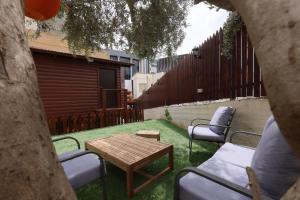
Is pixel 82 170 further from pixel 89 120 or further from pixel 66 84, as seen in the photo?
pixel 66 84

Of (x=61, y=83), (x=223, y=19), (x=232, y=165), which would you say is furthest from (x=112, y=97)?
(x=232, y=165)

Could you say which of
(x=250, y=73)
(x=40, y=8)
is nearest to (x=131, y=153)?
(x=40, y=8)

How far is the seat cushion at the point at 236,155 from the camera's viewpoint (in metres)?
2.45

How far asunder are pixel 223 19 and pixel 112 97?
27.0 feet

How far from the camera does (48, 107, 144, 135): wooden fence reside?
323 inches

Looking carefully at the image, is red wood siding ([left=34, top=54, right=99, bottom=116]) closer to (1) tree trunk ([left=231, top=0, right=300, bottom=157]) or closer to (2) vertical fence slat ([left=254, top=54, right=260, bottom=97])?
(2) vertical fence slat ([left=254, top=54, right=260, bottom=97])

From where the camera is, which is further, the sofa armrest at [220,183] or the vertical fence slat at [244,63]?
the vertical fence slat at [244,63]

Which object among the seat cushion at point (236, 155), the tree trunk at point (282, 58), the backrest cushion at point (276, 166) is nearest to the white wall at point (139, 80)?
the seat cushion at point (236, 155)

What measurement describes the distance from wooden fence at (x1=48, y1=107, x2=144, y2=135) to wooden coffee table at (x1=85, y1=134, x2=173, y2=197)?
4643 millimetres

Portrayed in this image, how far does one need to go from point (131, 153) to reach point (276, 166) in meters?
2.01

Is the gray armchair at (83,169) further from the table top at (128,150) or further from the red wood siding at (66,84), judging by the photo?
the red wood siding at (66,84)

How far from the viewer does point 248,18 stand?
1.69 feet

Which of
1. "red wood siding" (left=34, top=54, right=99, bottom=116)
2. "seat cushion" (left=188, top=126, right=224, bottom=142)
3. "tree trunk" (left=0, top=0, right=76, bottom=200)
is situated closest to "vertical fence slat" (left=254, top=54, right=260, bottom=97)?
"seat cushion" (left=188, top=126, right=224, bottom=142)

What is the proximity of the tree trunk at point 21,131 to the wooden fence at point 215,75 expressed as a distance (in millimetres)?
3137
